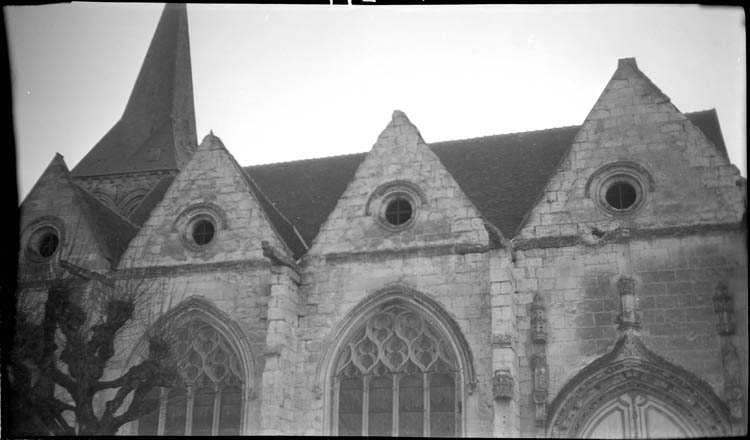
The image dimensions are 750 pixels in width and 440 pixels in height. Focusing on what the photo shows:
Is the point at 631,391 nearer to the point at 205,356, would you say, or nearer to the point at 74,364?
the point at 205,356

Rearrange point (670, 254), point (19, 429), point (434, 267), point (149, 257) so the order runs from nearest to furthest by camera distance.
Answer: point (19, 429), point (670, 254), point (434, 267), point (149, 257)

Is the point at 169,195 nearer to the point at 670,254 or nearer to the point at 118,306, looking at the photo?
the point at 118,306

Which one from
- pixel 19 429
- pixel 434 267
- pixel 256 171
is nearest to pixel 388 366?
pixel 434 267

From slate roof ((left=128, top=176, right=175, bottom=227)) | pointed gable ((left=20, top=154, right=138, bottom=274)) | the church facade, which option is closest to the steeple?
slate roof ((left=128, top=176, right=175, bottom=227))

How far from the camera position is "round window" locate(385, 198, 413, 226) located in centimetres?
1619

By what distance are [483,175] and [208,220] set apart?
19.0 feet

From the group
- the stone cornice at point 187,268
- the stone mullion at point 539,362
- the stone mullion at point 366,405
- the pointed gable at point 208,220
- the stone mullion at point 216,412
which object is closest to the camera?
the stone mullion at point 539,362

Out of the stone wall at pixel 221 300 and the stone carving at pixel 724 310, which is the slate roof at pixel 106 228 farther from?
the stone carving at pixel 724 310

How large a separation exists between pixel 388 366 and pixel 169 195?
560cm

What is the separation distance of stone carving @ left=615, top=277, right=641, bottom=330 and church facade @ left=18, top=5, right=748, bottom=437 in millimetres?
35

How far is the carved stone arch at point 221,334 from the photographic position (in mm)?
15695

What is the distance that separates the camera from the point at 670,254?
47.8ft

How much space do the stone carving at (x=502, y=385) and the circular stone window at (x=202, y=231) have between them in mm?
6311

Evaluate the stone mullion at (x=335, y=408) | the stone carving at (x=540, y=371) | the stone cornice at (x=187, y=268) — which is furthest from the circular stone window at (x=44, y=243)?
the stone carving at (x=540, y=371)
